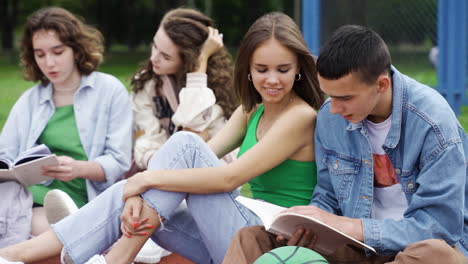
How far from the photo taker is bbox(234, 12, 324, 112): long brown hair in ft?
10.2

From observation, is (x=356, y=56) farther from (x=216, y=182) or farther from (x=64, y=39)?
(x=64, y=39)

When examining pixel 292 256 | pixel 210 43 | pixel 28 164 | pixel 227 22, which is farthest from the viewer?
pixel 227 22

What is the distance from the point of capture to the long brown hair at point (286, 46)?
311cm

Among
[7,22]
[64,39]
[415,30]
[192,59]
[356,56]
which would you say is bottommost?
[7,22]

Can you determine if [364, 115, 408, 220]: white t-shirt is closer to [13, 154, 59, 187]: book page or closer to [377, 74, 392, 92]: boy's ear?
[377, 74, 392, 92]: boy's ear

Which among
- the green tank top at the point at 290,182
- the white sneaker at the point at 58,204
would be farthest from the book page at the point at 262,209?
the white sneaker at the point at 58,204

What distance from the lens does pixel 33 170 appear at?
12.0 feet

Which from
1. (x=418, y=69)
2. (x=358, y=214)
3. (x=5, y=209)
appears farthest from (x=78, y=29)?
(x=418, y=69)

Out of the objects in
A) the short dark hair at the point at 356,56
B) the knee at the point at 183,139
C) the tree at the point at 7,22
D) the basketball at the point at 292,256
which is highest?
the short dark hair at the point at 356,56

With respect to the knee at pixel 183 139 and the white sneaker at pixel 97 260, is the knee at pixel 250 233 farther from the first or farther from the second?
the white sneaker at pixel 97 260

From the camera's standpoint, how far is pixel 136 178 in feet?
9.86

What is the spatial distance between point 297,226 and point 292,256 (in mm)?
211

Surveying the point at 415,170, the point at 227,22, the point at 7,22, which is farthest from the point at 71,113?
the point at 7,22

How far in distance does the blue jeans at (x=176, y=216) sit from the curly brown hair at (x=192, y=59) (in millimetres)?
1214
